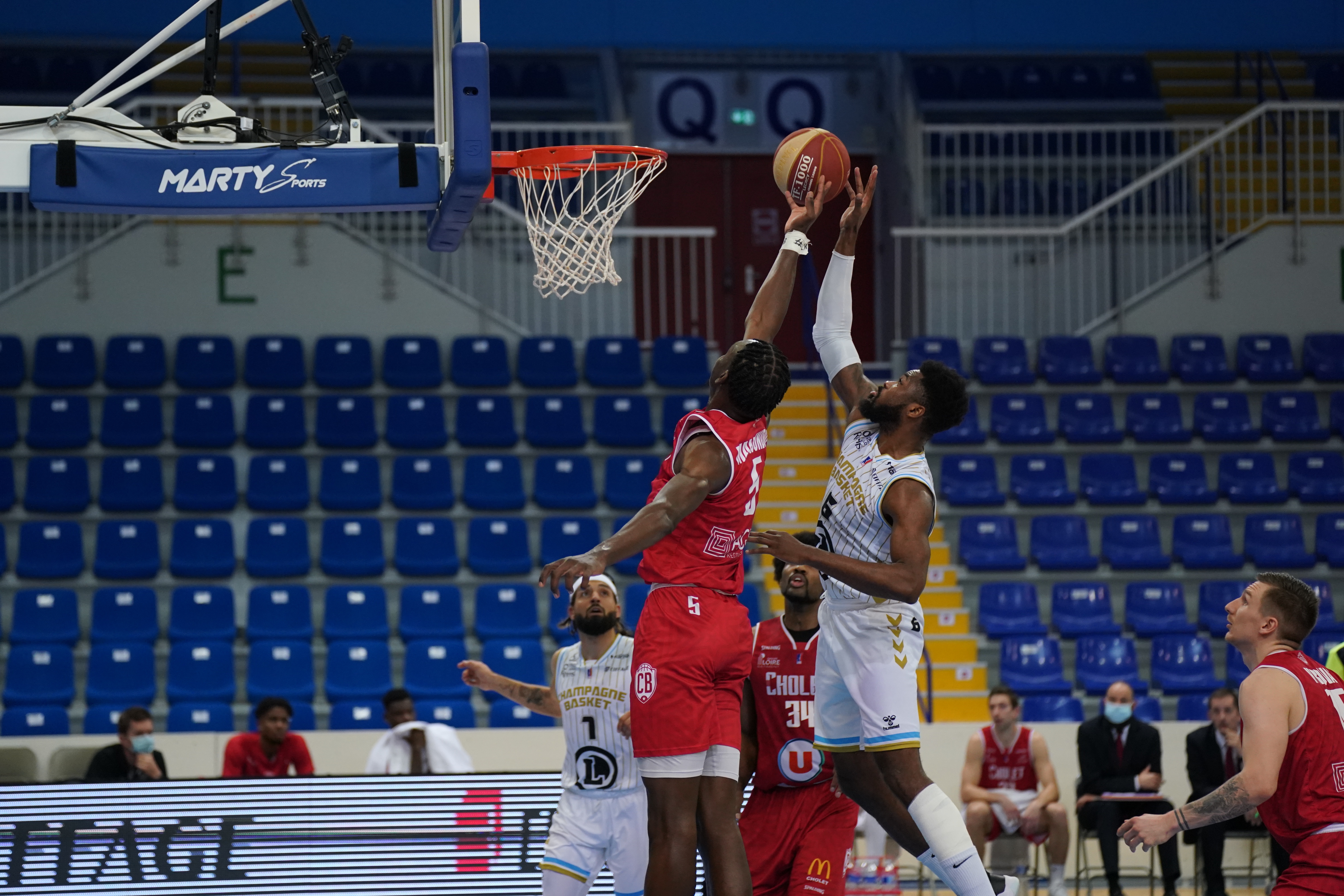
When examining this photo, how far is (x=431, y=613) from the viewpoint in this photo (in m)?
12.4

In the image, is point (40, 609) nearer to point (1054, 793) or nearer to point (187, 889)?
point (187, 889)

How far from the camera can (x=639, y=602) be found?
40.2ft

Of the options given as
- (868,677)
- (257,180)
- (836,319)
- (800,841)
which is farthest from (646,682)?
(257,180)

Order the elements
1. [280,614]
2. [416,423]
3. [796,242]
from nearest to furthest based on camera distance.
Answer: [796,242]
[280,614]
[416,423]

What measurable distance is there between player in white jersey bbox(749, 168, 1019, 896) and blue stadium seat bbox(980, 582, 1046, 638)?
7339 mm

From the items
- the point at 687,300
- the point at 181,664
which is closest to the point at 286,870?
the point at 181,664

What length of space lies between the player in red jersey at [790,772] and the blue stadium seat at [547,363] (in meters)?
8.08

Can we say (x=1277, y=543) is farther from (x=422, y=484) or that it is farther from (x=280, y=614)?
(x=280, y=614)

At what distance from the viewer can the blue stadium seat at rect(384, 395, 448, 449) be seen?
45.3ft

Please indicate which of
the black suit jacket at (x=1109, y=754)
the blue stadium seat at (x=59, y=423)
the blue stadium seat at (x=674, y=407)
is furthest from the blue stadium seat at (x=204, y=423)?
the black suit jacket at (x=1109, y=754)

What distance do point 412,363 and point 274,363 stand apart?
120 cm

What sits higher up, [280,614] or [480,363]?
[480,363]

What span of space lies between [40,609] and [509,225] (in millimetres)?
5944

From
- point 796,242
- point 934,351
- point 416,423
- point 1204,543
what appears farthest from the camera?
point 934,351
